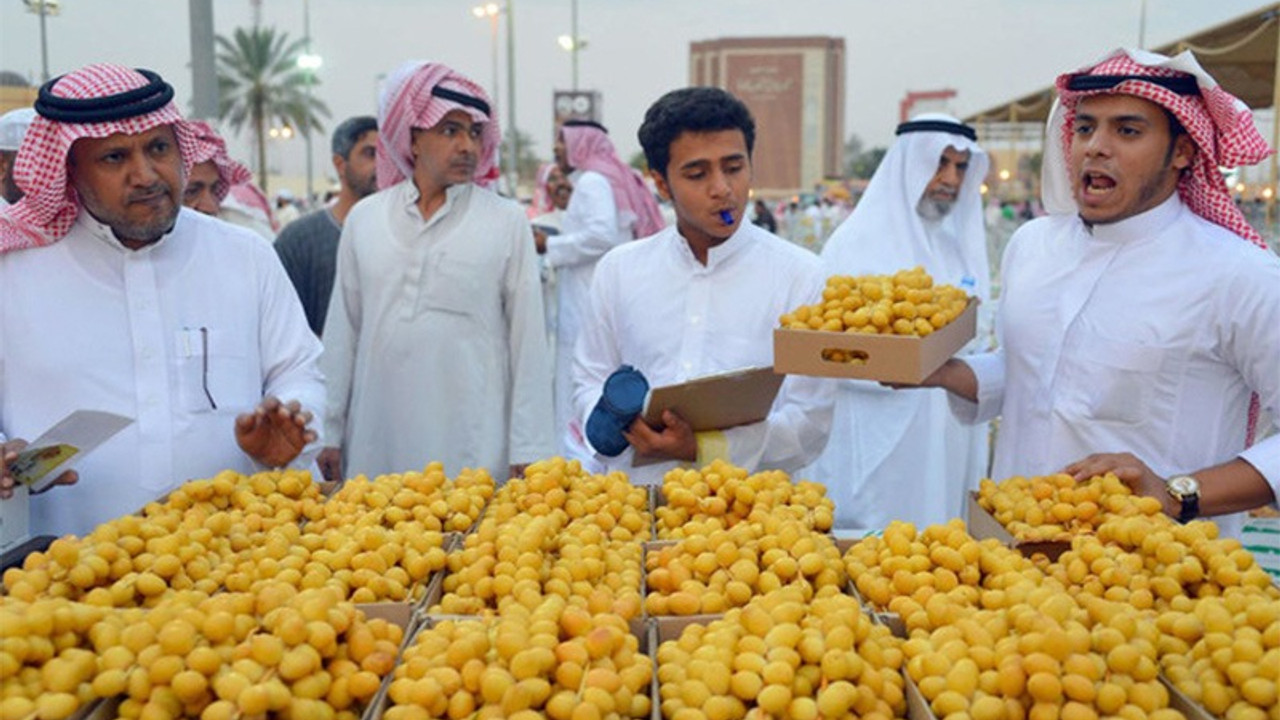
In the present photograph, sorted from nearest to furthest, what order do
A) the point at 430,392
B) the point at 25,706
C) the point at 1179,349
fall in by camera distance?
the point at 25,706
the point at 1179,349
the point at 430,392

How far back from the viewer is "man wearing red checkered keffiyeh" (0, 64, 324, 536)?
9.14ft

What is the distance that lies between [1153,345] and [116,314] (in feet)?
9.29

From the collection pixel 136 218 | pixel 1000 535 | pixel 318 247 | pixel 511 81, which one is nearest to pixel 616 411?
pixel 1000 535

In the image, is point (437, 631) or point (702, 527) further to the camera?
point (702, 527)

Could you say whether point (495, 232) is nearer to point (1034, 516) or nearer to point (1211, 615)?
point (1034, 516)

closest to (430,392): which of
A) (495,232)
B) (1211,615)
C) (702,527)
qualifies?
(495,232)

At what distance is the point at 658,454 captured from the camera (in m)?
3.02

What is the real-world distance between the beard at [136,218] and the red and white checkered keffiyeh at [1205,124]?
2.54 metres

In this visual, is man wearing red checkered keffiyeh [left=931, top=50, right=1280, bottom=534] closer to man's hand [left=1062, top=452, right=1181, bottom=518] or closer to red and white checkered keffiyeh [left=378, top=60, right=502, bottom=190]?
man's hand [left=1062, top=452, right=1181, bottom=518]

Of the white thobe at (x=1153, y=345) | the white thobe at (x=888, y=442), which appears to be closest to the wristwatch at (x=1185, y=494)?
the white thobe at (x=1153, y=345)

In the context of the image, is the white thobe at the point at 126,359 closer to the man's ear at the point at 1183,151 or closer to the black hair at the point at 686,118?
the black hair at the point at 686,118

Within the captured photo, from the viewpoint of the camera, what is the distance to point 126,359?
9.52 ft

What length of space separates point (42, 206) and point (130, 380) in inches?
20.5

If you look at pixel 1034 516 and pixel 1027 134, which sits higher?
pixel 1027 134
